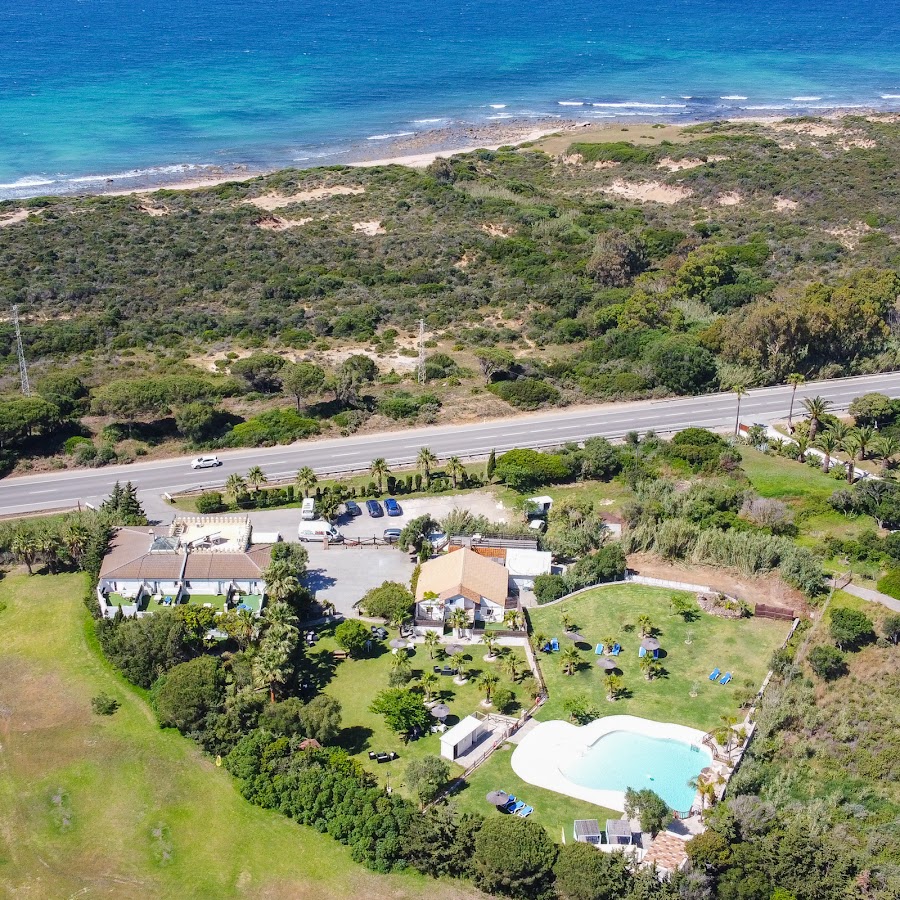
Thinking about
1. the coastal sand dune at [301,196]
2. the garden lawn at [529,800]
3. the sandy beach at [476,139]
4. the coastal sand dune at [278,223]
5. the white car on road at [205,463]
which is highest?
Answer: the sandy beach at [476,139]

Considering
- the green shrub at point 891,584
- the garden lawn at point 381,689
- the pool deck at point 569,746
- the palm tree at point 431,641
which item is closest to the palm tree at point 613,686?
the pool deck at point 569,746

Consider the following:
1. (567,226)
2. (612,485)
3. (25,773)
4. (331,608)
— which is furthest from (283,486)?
(567,226)

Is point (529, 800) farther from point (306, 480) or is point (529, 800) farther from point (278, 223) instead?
point (278, 223)

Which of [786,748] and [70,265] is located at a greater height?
[70,265]

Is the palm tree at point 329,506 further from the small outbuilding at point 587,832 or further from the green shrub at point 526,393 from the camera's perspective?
the small outbuilding at point 587,832

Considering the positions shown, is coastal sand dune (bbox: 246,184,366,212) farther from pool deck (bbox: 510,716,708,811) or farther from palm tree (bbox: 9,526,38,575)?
pool deck (bbox: 510,716,708,811)

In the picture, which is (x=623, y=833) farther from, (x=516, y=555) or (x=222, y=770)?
(x=516, y=555)

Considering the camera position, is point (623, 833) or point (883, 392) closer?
point (623, 833)

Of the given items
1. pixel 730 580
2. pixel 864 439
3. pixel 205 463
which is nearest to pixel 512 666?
pixel 730 580
